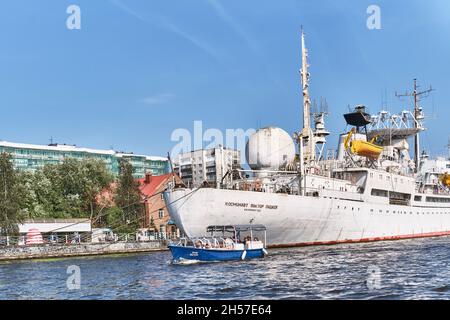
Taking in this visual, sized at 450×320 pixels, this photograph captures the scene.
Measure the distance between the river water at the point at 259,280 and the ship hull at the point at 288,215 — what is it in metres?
9.64

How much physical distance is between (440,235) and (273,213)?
49.7 m

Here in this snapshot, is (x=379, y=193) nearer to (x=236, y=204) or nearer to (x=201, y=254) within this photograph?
(x=236, y=204)

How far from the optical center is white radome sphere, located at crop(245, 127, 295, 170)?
221 ft

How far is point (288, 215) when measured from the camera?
5728cm

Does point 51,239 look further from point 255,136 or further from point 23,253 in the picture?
point 255,136

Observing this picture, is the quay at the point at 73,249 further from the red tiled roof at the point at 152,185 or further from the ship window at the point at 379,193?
the ship window at the point at 379,193

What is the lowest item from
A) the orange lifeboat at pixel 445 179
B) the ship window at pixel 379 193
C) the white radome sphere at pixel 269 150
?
the ship window at pixel 379 193

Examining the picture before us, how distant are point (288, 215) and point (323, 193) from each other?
27.2 feet

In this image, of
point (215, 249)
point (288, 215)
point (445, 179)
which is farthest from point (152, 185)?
point (215, 249)

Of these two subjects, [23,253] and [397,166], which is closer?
[23,253]

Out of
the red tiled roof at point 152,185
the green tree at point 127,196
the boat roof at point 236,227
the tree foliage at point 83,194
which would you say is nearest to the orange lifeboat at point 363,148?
the boat roof at point 236,227

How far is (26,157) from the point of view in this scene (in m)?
146

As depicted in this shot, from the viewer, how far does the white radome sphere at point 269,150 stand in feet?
221
